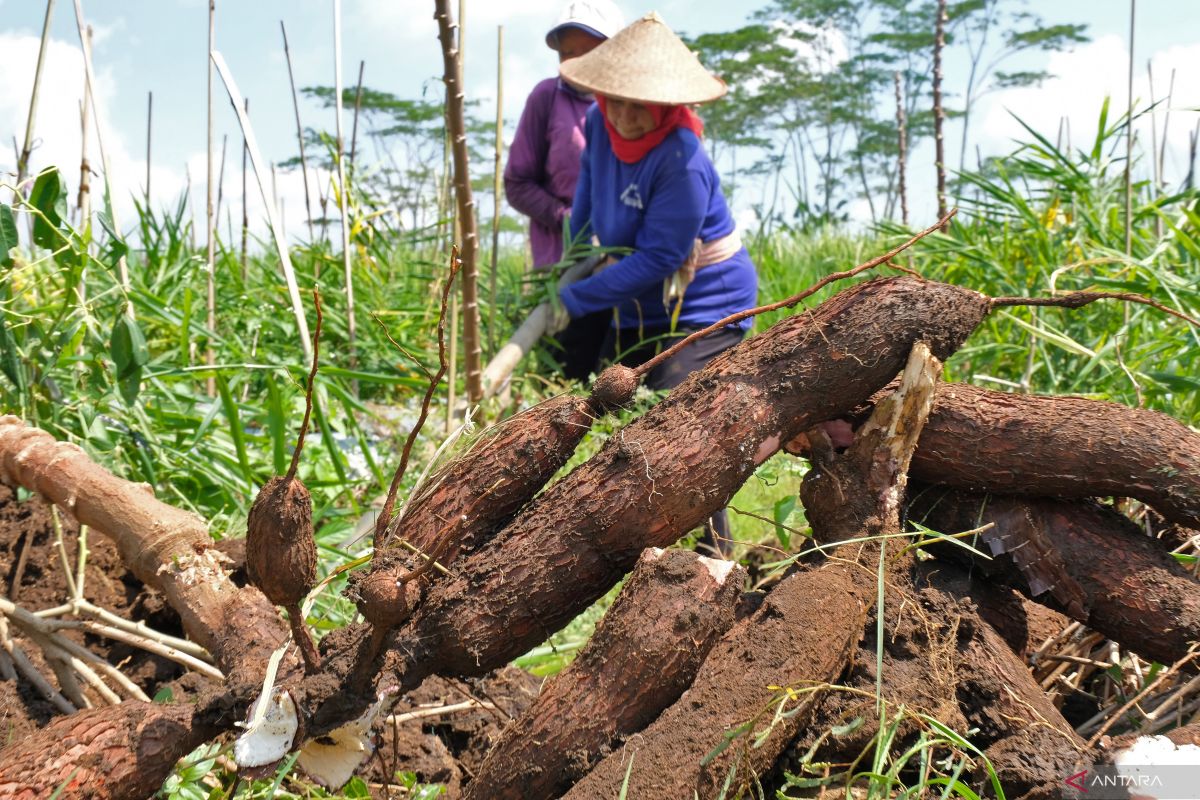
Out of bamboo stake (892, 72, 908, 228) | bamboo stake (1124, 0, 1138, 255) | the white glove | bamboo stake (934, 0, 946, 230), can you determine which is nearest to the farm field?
bamboo stake (1124, 0, 1138, 255)

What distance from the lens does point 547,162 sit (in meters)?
4.09

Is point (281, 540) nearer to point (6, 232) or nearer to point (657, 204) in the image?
point (6, 232)

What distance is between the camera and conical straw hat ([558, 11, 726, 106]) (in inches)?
121

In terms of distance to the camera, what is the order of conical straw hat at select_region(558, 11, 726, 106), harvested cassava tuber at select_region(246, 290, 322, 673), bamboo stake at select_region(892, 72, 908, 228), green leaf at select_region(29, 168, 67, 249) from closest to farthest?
1. harvested cassava tuber at select_region(246, 290, 322, 673)
2. green leaf at select_region(29, 168, 67, 249)
3. conical straw hat at select_region(558, 11, 726, 106)
4. bamboo stake at select_region(892, 72, 908, 228)

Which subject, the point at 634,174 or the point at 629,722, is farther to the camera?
the point at 634,174

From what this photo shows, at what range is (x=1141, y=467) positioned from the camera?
1.55m

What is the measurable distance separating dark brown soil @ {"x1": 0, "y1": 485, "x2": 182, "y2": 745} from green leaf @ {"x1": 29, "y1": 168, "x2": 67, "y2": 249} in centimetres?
62

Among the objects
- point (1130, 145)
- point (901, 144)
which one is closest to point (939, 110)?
point (901, 144)

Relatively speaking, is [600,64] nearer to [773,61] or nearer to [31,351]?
[31,351]

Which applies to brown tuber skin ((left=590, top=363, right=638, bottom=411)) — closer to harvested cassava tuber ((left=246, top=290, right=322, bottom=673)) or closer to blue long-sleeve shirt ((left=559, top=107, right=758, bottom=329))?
harvested cassava tuber ((left=246, top=290, right=322, bottom=673))

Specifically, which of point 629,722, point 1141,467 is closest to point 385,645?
point 629,722

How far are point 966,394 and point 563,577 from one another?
0.81m

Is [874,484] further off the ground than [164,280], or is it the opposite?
[164,280]

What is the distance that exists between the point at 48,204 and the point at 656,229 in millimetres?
1872
